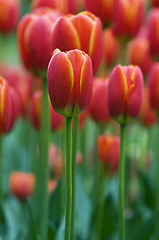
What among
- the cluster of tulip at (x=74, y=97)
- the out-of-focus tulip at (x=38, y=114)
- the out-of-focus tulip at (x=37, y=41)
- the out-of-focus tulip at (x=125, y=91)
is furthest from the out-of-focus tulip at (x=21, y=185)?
the out-of-focus tulip at (x=125, y=91)

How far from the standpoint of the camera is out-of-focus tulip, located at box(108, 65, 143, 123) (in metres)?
0.63

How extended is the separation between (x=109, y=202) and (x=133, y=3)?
1.49 feet

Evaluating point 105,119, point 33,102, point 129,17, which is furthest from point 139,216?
point 129,17

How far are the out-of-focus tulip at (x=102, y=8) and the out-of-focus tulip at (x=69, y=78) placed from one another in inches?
12.3

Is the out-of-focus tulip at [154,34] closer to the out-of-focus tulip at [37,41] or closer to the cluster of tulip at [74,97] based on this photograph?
the cluster of tulip at [74,97]

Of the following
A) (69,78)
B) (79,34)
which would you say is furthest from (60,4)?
(69,78)

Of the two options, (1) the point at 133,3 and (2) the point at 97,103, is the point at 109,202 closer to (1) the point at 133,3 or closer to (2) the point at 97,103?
(2) the point at 97,103

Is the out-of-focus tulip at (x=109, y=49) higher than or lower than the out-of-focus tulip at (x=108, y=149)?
higher

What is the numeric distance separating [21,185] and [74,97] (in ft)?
1.93

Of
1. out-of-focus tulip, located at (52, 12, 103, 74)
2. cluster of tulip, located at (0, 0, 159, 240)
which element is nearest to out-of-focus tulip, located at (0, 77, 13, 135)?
cluster of tulip, located at (0, 0, 159, 240)

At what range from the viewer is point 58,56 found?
0.54 metres

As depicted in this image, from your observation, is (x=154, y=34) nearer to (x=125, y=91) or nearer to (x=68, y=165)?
(x=125, y=91)

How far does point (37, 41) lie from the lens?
0.74m

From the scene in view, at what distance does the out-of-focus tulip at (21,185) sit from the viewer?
107 cm
